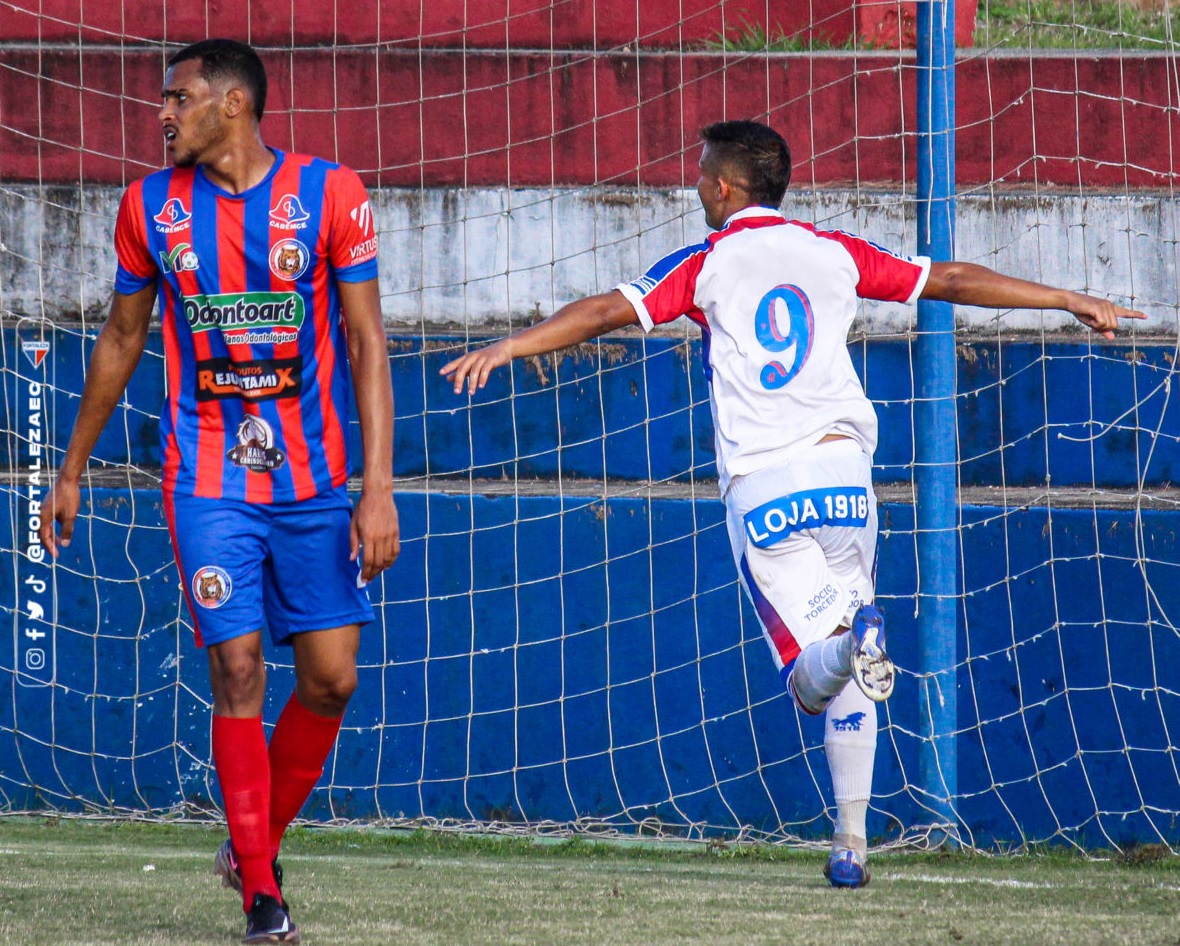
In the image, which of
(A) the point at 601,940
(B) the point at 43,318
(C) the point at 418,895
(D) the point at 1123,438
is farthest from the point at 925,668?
(B) the point at 43,318

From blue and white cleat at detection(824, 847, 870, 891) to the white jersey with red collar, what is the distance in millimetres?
963

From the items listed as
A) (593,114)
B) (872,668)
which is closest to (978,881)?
(872,668)

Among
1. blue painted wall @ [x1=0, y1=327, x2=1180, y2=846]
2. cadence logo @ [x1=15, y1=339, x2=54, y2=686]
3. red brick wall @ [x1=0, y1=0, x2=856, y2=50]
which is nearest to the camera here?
blue painted wall @ [x1=0, y1=327, x2=1180, y2=846]

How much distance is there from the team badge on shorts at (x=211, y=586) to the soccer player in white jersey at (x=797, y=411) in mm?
1029

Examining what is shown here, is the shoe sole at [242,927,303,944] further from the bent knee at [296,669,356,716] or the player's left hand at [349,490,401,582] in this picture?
the player's left hand at [349,490,401,582]

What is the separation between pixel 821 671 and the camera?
3646 mm

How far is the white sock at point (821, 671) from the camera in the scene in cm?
355

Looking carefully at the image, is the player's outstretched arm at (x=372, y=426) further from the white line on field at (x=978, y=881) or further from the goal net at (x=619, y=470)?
the goal net at (x=619, y=470)

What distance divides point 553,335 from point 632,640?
2.47 m

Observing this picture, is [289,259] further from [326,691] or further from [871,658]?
[871,658]

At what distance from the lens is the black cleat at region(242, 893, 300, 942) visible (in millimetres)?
2990

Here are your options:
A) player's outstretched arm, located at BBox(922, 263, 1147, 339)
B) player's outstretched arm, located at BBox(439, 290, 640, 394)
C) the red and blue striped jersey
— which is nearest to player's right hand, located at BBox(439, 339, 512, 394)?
player's outstretched arm, located at BBox(439, 290, 640, 394)

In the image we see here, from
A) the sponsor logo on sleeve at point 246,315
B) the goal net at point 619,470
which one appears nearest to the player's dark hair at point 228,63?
the sponsor logo on sleeve at point 246,315

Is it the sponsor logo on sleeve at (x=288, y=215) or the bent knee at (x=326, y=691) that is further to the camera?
the bent knee at (x=326, y=691)
